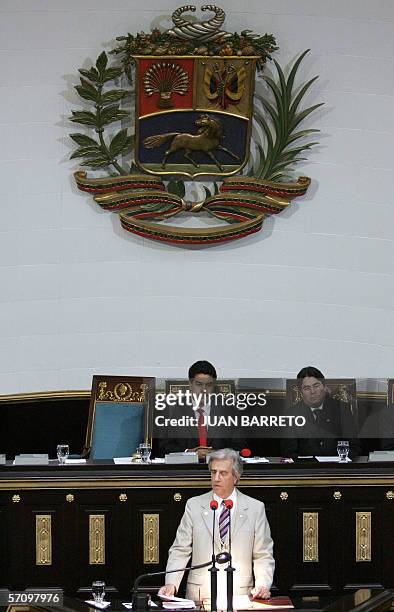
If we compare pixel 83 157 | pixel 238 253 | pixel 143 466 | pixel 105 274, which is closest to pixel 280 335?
pixel 238 253

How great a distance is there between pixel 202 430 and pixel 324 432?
30.1 inches

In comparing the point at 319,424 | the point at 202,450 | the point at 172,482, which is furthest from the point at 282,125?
the point at 172,482

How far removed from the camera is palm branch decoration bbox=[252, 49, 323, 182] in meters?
9.80

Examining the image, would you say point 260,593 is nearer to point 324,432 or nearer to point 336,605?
point 336,605

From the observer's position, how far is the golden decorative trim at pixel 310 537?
7.34 m

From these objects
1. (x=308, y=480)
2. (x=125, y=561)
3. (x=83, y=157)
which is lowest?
(x=125, y=561)

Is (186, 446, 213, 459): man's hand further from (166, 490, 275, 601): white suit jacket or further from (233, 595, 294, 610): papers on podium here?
(233, 595, 294, 610): papers on podium

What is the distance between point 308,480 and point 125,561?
117cm

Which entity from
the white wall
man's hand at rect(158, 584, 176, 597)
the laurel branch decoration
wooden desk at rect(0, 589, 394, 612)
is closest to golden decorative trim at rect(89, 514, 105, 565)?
man's hand at rect(158, 584, 176, 597)

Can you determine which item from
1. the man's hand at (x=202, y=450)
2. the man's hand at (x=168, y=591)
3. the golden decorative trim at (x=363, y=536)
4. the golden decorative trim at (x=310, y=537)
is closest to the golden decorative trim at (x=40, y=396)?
the man's hand at (x=202, y=450)

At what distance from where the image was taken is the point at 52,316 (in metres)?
9.80

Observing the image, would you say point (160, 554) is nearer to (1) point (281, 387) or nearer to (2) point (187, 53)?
(1) point (281, 387)

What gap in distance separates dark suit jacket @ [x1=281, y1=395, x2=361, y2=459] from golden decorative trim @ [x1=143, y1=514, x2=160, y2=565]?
89 cm

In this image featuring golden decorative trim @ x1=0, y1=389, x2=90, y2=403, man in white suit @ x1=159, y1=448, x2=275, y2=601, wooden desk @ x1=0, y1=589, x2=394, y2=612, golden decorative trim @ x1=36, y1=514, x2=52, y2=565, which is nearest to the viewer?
wooden desk @ x1=0, y1=589, x2=394, y2=612
